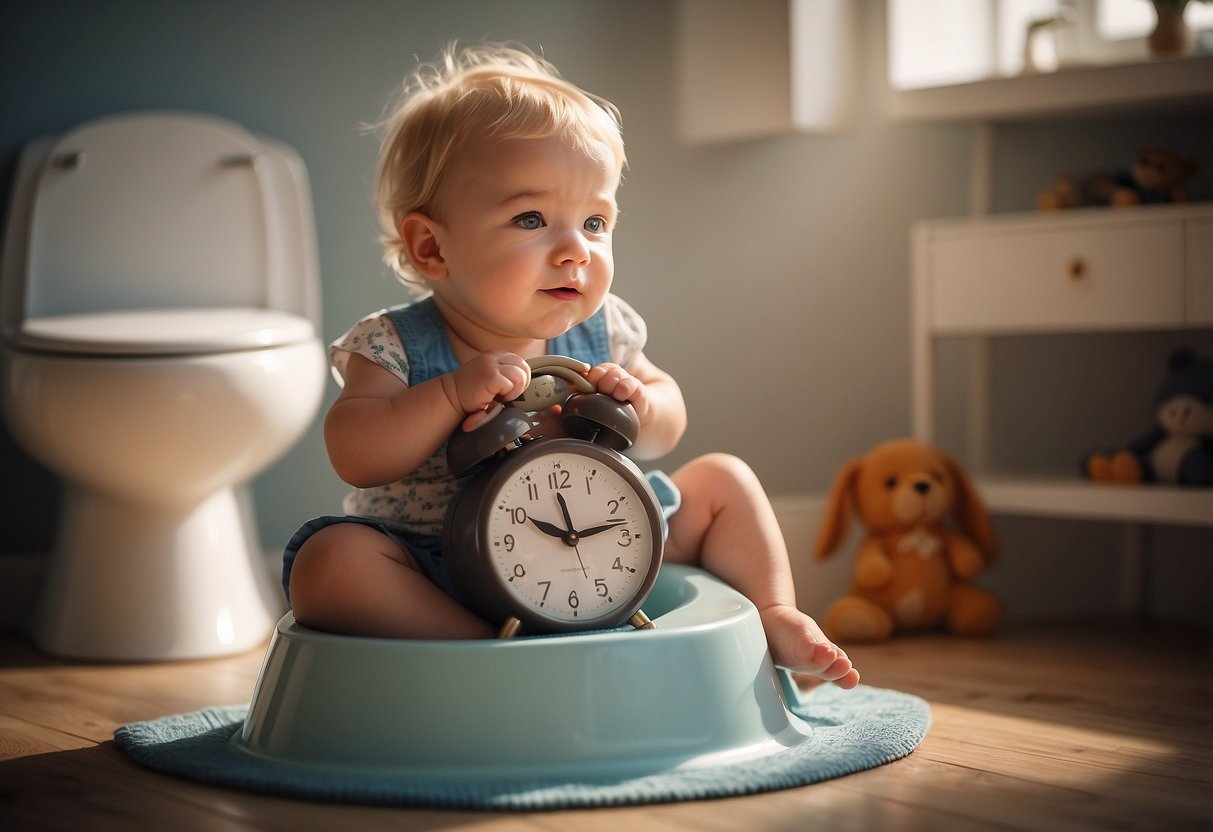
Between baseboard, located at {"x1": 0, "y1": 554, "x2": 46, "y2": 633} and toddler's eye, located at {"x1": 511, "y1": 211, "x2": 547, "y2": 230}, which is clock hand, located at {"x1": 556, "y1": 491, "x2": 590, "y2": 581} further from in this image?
baseboard, located at {"x1": 0, "y1": 554, "x2": 46, "y2": 633}

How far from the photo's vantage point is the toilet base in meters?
1.88

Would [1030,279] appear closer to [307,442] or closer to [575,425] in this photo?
[575,425]

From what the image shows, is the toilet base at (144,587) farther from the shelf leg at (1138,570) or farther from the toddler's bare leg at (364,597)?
the shelf leg at (1138,570)

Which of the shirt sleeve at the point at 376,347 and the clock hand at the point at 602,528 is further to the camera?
the shirt sleeve at the point at 376,347

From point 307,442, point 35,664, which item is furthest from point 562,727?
point 307,442

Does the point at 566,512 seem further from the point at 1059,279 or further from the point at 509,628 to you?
the point at 1059,279

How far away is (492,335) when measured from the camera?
4.60 feet

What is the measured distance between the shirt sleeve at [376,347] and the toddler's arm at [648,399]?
0.20 m

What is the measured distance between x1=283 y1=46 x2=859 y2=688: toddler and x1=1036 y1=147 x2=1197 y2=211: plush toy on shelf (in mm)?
908

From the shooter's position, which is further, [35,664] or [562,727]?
[35,664]

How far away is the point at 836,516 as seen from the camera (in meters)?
2.04

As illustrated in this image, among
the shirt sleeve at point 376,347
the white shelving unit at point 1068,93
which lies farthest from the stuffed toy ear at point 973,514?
the shirt sleeve at point 376,347

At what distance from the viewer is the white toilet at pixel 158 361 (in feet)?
5.95

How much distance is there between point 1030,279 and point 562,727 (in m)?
1.16
